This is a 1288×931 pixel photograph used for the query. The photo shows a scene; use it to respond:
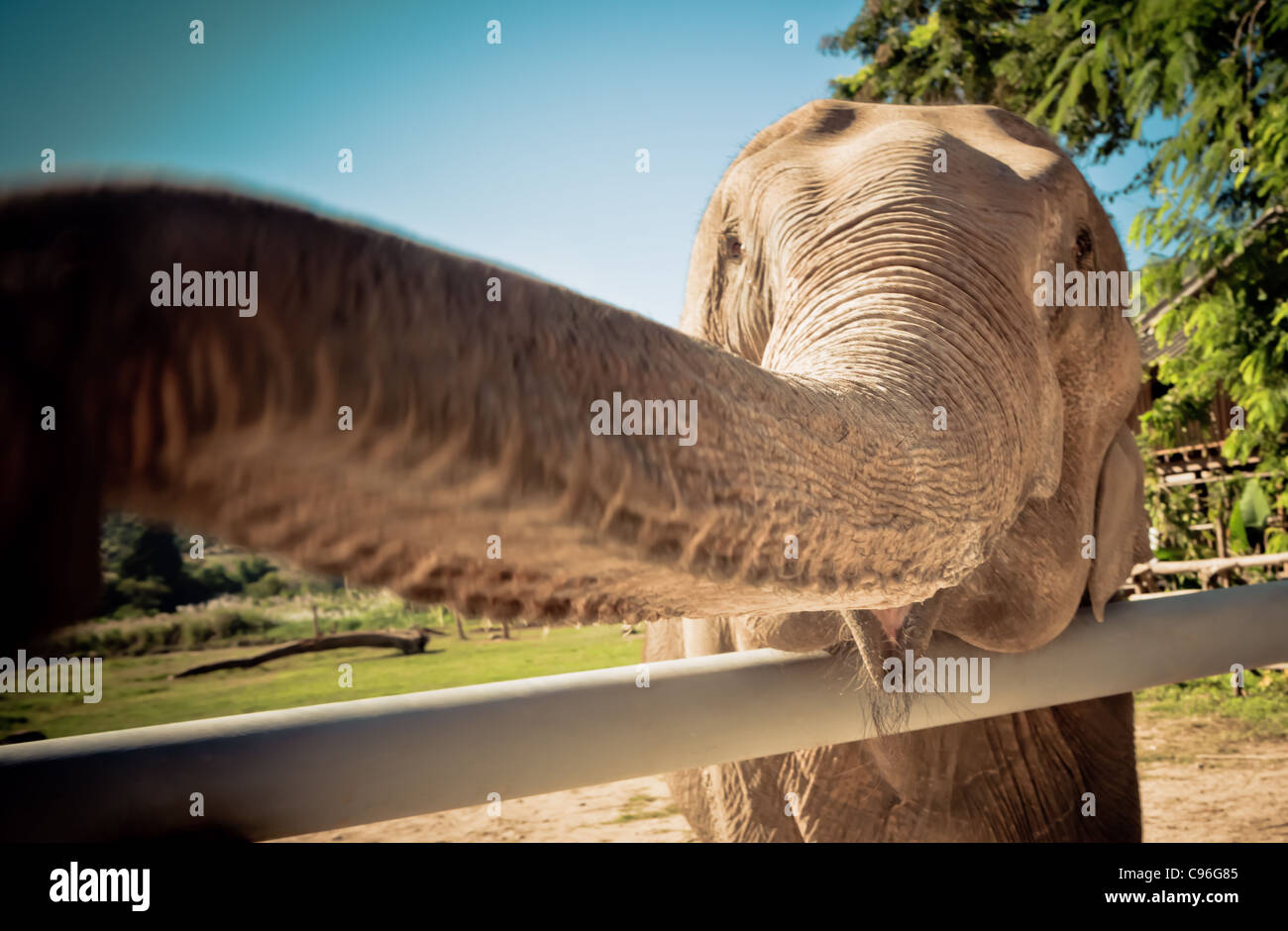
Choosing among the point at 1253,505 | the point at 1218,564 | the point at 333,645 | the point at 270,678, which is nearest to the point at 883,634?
the point at 333,645

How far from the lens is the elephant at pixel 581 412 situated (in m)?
0.38

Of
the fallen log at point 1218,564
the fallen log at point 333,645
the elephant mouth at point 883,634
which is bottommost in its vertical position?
the fallen log at point 333,645

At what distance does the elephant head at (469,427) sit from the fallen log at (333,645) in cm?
691

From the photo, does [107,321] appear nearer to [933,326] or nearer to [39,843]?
[39,843]

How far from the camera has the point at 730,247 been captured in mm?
1998

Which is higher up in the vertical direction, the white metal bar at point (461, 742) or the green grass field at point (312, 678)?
the white metal bar at point (461, 742)

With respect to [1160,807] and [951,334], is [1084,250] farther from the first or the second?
[1160,807]

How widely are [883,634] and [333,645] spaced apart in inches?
296

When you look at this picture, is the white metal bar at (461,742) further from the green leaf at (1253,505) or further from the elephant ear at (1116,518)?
the green leaf at (1253,505)

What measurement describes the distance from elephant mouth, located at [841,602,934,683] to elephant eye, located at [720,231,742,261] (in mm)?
910

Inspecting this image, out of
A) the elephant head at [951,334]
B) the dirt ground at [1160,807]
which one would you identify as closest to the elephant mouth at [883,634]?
the elephant head at [951,334]

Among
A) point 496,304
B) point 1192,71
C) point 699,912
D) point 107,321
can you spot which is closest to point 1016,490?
point 699,912

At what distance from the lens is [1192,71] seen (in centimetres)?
638

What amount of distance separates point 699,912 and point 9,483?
1.17 metres
